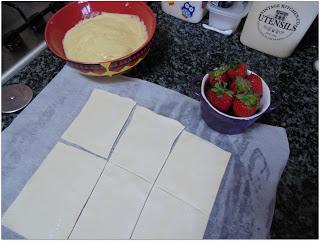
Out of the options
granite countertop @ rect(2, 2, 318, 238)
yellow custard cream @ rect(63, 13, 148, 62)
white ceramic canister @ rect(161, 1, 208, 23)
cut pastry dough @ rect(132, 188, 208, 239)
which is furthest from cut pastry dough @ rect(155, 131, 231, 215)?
white ceramic canister @ rect(161, 1, 208, 23)

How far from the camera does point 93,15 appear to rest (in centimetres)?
68

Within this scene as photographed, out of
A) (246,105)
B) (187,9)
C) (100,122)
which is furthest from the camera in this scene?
(187,9)

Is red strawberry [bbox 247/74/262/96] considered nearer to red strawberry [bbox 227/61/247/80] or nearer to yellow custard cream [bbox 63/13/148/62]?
red strawberry [bbox 227/61/247/80]

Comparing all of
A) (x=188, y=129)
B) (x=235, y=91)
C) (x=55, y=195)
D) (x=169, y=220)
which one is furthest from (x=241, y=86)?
(x=55, y=195)

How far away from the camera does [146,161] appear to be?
546 millimetres

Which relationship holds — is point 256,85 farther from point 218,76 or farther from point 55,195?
point 55,195

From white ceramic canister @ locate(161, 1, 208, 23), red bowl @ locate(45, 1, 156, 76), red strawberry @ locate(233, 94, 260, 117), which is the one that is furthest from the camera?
white ceramic canister @ locate(161, 1, 208, 23)

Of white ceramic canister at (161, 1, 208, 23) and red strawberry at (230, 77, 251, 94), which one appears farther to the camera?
white ceramic canister at (161, 1, 208, 23)

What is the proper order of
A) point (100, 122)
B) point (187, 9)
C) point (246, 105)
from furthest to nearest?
point (187, 9) → point (100, 122) → point (246, 105)

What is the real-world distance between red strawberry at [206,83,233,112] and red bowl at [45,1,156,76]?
194mm

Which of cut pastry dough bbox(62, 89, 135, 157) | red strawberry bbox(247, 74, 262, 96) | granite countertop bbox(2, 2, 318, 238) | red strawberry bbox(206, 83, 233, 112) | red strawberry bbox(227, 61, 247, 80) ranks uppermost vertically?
red strawberry bbox(227, 61, 247, 80)

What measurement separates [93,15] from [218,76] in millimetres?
399

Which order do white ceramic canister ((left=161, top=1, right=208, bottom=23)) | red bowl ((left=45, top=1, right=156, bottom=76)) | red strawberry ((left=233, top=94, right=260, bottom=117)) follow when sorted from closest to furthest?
1. red strawberry ((left=233, top=94, right=260, bottom=117))
2. red bowl ((left=45, top=1, right=156, bottom=76))
3. white ceramic canister ((left=161, top=1, right=208, bottom=23))

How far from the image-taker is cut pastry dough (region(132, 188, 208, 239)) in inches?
19.0
